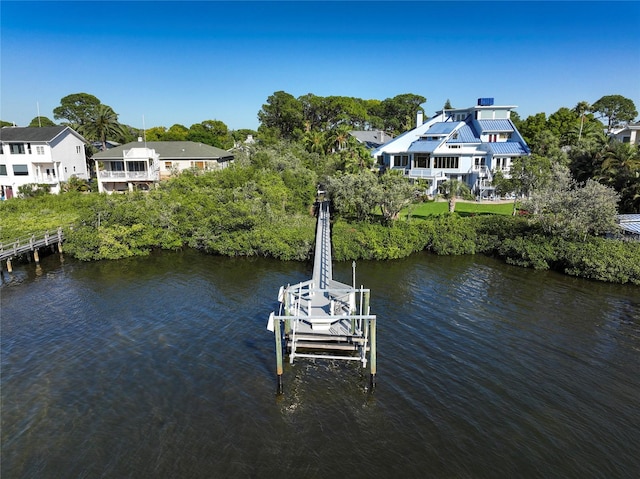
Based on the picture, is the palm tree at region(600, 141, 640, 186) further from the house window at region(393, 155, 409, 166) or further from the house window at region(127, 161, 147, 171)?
the house window at region(127, 161, 147, 171)

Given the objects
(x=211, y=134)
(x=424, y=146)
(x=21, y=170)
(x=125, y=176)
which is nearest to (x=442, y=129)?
(x=424, y=146)

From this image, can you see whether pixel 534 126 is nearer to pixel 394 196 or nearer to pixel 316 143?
pixel 316 143

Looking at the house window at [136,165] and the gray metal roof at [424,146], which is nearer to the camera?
the house window at [136,165]

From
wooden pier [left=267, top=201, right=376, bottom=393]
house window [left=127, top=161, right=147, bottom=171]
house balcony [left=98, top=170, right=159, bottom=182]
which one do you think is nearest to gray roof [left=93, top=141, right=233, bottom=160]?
house window [left=127, top=161, right=147, bottom=171]

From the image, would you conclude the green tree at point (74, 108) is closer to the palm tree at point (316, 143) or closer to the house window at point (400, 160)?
the palm tree at point (316, 143)

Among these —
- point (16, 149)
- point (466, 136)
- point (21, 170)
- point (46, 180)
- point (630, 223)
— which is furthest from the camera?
point (466, 136)

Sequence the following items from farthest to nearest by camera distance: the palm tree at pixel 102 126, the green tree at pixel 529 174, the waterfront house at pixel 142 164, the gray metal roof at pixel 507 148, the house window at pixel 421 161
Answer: the palm tree at pixel 102 126 < the house window at pixel 421 161 < the waterfront house at pixel 142 164 < the gray metal roof at pixel 507 148 < the green tree at pixel 529 174

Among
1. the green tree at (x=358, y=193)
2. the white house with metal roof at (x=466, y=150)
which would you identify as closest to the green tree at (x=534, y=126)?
the white house with metal roof at (x=466, y=150)

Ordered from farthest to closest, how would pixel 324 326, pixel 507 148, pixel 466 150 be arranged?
1. pixel 466 150
2. pixel 507 148
3. pixel 324 326
